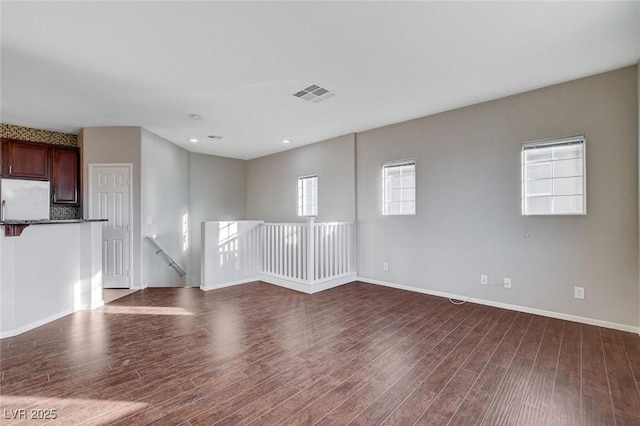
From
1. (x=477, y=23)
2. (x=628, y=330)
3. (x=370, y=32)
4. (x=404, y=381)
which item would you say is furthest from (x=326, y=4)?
(x=628, y=330)

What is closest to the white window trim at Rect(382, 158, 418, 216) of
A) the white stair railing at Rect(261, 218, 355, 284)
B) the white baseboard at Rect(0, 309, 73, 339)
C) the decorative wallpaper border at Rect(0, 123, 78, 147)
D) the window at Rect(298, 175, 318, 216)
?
the white stair railing at Rect(261, 218, 355, 284)

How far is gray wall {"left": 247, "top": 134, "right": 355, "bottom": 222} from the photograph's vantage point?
5617 mm

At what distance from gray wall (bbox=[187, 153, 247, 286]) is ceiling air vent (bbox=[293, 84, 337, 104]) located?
4012 millimetres

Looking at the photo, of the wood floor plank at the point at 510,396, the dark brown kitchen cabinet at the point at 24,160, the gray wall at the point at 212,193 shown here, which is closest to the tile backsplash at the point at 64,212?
the dark brown kitchen cabinet at the point at 24,160

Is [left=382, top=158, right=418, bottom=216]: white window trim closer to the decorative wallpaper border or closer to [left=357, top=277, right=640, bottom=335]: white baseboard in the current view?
[left=357, top=277, right=640, bottom=335]: white baseboard

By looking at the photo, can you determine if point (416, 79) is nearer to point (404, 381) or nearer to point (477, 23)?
point (477, 23)

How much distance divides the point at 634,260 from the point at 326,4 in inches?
152

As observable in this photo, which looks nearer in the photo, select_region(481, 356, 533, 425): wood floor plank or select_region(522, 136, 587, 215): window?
select_region(481, 356, 533, 425): wood floor plank

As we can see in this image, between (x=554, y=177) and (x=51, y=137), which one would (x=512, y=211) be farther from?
(x=51, y=137)

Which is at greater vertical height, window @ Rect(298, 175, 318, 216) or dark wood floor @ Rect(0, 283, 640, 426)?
window @ Rect(298, 175, 318, 216)

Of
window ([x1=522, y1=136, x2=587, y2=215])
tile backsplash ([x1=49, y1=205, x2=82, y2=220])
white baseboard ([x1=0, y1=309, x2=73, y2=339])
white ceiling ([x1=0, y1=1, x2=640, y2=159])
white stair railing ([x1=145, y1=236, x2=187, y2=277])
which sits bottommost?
white baseboard ([x1=0, y1=309, x2=73, y2=339])

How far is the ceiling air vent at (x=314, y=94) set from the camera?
352cm

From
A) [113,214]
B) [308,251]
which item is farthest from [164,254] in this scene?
[308,251]

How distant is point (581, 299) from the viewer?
129 inches
